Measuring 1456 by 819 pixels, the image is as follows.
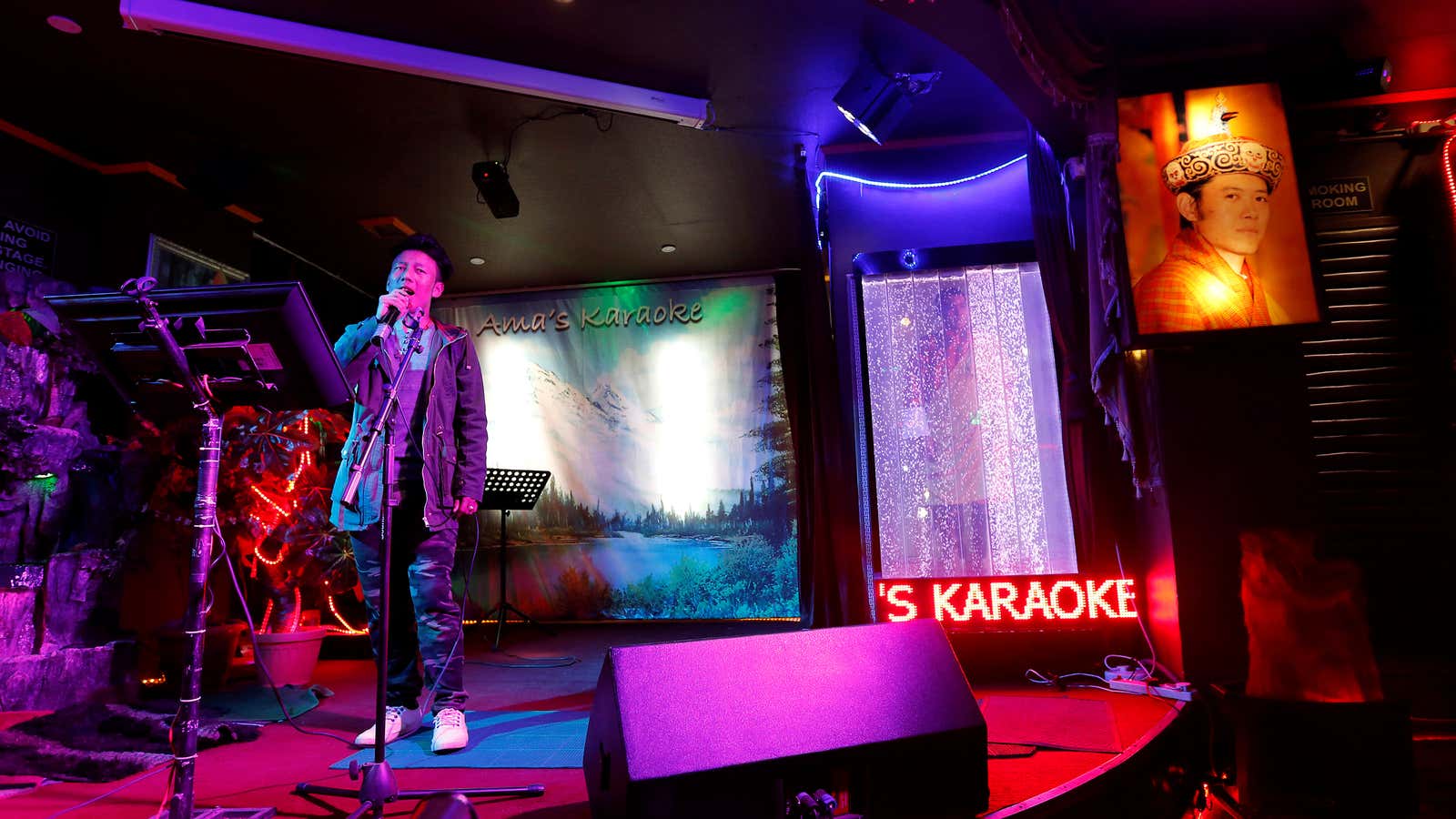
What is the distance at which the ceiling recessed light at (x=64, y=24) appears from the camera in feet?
9.36

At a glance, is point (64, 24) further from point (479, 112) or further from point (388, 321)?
point (388, 321)

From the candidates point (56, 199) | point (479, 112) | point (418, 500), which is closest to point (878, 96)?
point (479, 112)

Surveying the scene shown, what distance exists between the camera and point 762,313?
19.1 ft

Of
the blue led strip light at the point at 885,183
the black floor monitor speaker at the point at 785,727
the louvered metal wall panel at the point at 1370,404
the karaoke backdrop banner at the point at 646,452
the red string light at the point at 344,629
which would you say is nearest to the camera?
the black floor monitor speaker at the point at 785,727

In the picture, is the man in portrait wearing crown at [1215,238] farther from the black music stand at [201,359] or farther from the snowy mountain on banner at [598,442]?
the snowy mountain on banner at [598,442]

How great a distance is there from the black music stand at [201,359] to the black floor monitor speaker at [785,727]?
864mm

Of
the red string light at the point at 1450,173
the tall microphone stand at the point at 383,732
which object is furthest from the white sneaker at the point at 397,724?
the red string light at the point at 1450,173

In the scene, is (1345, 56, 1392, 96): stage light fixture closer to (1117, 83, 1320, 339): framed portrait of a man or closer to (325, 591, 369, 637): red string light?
(1117, 83, 1320, 339): framed portrait of a man

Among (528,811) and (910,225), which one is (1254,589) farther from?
(910,225)

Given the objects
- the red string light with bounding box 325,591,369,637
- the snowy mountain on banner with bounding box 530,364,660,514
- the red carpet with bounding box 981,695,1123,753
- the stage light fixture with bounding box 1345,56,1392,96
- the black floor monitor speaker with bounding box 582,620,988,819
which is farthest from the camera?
the snowy mountain on banner with bounding box 530,364,660,514

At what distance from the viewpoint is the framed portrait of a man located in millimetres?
2549

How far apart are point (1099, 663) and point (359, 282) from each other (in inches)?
221

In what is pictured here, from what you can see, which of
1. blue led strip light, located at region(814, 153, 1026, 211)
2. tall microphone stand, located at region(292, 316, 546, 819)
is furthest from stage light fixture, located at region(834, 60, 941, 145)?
tall microphone stand, located at region(292, 316, 546, 819)

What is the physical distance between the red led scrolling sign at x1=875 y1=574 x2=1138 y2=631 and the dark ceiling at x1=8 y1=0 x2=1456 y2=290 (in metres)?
1.90
